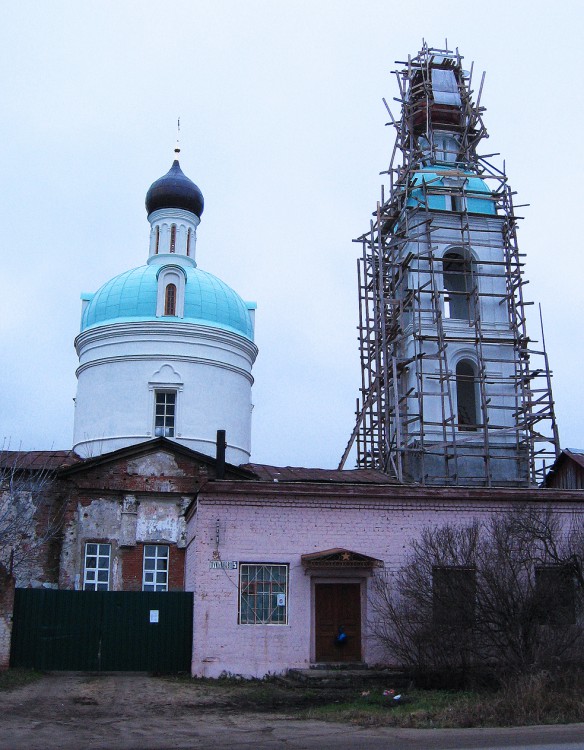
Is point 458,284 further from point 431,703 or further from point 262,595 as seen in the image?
point 431,703

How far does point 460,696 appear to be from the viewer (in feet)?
45.2

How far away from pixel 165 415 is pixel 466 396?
9.41m

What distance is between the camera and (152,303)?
29188mm

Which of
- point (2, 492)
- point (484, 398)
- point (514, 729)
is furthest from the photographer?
point (484, 398)

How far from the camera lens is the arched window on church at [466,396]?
1059 inches

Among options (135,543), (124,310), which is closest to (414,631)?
(135,543)

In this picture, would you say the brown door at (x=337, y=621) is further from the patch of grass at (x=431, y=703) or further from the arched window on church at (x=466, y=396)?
the arched window on church at (x=466, y=396)

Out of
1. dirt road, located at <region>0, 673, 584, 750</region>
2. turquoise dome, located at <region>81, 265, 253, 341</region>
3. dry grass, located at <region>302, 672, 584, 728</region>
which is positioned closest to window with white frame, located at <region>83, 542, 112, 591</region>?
dirt road, located at <region>0, 673, 584, 750</region>

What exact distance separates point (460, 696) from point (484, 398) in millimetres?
12836

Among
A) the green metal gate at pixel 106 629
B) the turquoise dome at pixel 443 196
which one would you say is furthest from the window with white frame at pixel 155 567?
the turquoise dome at pixel 443 196

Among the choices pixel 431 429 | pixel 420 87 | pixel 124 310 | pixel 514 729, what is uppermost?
pixel 420 87

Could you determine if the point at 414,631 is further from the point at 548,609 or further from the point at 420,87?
the point at 420,87

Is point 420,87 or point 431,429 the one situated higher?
point 420,87

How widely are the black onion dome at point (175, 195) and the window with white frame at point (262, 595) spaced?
17.7 m
